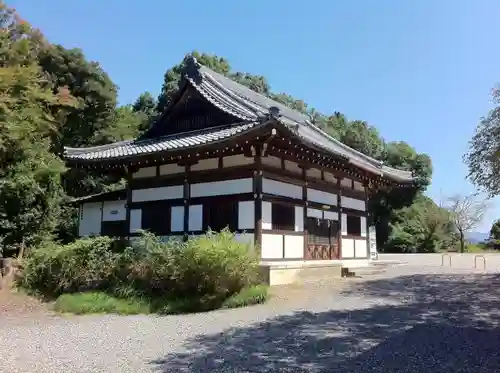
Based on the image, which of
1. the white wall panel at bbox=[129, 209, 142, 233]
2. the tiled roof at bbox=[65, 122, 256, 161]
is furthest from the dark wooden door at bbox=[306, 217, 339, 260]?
the white wall panel at bbox=[129, 209, 142, 233]

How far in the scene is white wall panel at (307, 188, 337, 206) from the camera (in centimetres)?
1612

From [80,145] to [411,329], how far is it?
26.6 m

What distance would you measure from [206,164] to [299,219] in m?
3.71

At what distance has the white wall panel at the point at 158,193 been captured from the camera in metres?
15.7

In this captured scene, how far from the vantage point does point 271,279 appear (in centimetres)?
1320

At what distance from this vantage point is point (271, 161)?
573 inches

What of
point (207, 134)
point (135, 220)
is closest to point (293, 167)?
point (207, 134)

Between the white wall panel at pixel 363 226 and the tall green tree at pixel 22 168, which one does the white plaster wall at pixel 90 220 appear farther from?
the white wall panel at pixel 363 226

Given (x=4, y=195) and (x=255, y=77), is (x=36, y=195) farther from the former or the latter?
(x=255, y=77)

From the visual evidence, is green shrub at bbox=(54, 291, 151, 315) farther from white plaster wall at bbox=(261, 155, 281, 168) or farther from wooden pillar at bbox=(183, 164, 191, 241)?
white plaster wall at bbox=(261, 155, 281, 168)

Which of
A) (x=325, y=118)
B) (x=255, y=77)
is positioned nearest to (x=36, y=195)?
(x=255, y=77)

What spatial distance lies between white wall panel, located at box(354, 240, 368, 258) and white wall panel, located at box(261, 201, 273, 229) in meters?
6.07

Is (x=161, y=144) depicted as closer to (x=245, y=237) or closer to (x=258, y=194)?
(x=258, y=194)

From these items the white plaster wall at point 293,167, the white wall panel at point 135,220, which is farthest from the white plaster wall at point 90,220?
the white plaster wall at point 293,167
